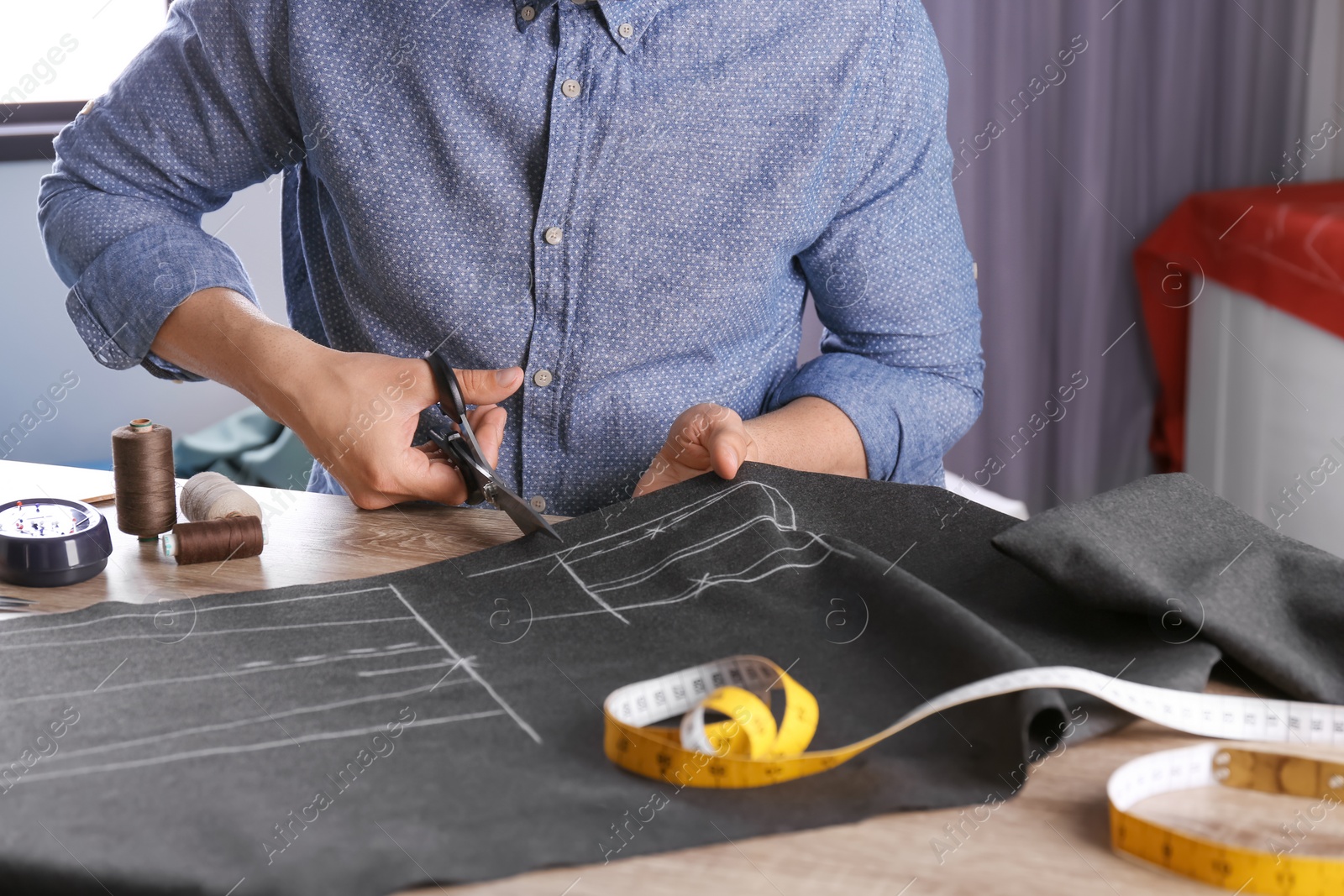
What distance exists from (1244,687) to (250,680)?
0.60 metres

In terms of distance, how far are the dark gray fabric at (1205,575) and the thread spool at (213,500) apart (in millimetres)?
639

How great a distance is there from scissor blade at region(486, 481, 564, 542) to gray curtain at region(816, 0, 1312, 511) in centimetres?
199

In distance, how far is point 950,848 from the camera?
54 centimetres

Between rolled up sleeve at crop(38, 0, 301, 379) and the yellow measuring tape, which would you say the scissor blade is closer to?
the yellow measuring tape

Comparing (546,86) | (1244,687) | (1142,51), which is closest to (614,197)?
(546,86)

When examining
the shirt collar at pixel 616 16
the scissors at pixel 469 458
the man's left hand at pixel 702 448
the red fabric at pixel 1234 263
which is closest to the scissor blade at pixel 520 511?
the scissors at pixel 469 458

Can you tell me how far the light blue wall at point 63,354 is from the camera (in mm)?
2496

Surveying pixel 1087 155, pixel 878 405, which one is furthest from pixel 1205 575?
pixel 1087 155

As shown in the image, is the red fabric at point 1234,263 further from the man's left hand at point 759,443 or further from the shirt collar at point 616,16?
the shirt collar at point 616,16

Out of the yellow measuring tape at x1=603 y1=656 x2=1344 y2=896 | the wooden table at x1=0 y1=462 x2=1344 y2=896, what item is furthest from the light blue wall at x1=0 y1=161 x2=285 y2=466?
the wooden table at x1=0 y1=462 x2=1344 y2=896

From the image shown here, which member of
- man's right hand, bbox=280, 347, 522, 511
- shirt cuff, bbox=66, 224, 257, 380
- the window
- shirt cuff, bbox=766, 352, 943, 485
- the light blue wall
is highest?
the window

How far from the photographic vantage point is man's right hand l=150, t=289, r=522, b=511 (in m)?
0.96

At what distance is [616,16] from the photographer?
111 centimetres

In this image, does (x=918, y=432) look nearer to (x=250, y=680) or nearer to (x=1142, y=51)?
(x=250, y=680)
